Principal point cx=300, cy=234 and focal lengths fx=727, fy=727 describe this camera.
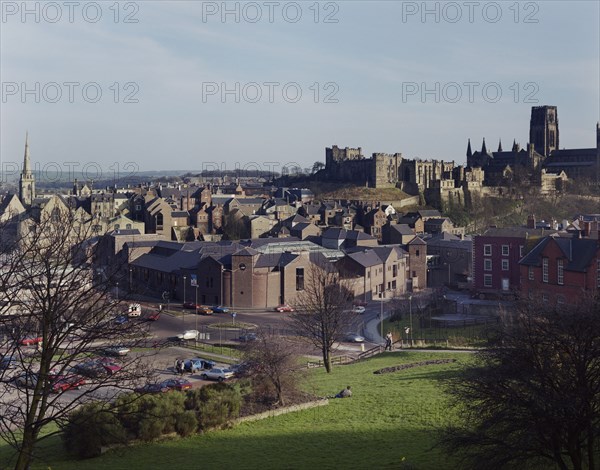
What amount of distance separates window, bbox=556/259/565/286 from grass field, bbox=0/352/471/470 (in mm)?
19697

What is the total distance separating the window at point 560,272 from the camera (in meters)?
42.2

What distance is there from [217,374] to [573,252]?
23172 mm

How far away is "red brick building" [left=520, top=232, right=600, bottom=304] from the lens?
40562 millimetres

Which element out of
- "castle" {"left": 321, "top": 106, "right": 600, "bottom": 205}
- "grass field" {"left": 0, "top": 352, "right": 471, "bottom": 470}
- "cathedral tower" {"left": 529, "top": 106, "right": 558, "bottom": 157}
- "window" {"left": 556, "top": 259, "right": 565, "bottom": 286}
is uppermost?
"cathedral tower" {"left": 529, "top": 106, "right": 558, "bottom": 157}

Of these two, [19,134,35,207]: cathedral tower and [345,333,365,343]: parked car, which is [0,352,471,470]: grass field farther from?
[19,134,35,207]: cathedral tower

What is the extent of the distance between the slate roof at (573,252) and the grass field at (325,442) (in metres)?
19.3

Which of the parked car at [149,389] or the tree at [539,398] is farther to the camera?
the parked car at [149,389]

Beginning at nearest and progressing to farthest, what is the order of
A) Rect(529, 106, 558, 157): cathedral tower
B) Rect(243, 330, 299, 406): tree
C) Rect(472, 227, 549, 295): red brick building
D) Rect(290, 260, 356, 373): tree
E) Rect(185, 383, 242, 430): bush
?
Rect(185, 383, 242, 430): bush < Rect(243, 330, 299, 406): tree < Rect(290, 260, 356, 373): tree < Rect(472, 227, 549, 295): red brick building < Rect(529, 106, 558, 157): cathedral tower

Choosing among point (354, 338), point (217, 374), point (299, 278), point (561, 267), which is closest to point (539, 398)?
point (217, 374)

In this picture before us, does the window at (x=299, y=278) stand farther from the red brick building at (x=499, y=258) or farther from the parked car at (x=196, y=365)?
the parked car at (x=196, y=365)

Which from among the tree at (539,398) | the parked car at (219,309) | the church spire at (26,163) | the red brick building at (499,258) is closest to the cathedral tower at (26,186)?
the church spire at (26,163)

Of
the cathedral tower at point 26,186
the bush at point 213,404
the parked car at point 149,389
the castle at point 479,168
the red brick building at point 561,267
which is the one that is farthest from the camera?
the castle at point 479,168

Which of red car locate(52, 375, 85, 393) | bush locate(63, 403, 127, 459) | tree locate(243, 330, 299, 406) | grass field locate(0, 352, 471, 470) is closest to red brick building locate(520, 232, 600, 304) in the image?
grass field locate(0, 352, 471, 470)

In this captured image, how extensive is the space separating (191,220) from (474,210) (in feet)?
143
